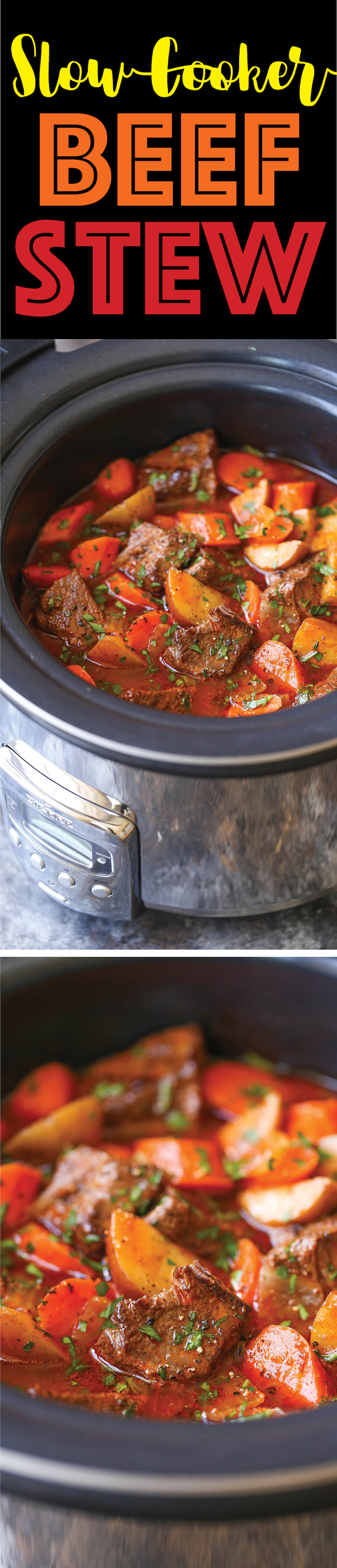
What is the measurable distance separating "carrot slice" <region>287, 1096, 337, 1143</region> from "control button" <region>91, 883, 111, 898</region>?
28.5 inches

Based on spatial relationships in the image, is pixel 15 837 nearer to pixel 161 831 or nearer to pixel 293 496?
pixel 161 831

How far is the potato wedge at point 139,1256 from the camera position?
82.5 inches

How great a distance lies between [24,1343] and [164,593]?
55.7 inches

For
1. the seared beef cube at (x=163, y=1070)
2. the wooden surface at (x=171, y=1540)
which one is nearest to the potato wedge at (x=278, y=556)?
the seared beef cube at (x=163, y=1070)

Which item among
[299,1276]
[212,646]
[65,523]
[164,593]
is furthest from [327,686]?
[299,1276]

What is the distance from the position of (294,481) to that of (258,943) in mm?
1074

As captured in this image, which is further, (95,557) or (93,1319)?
(95,557)

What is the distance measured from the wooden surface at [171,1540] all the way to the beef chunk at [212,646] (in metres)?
1.36

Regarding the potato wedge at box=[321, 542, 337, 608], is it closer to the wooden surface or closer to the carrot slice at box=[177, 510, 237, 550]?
the carrot slice at box=[177, 510, 237, 550]

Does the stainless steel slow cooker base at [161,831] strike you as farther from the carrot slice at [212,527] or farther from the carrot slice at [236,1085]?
the carrot slice at [212,527]

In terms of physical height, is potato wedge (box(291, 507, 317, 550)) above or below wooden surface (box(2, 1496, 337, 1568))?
above

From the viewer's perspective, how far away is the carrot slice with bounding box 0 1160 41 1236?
2.36m

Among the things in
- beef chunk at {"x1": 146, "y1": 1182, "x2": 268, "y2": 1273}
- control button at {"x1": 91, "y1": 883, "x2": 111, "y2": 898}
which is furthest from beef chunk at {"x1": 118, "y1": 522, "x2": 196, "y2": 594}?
beef chunk at {"x1": 146, "y1": 1182, "x2": 268, "y2": 1273}

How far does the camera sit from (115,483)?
8.80 ft
